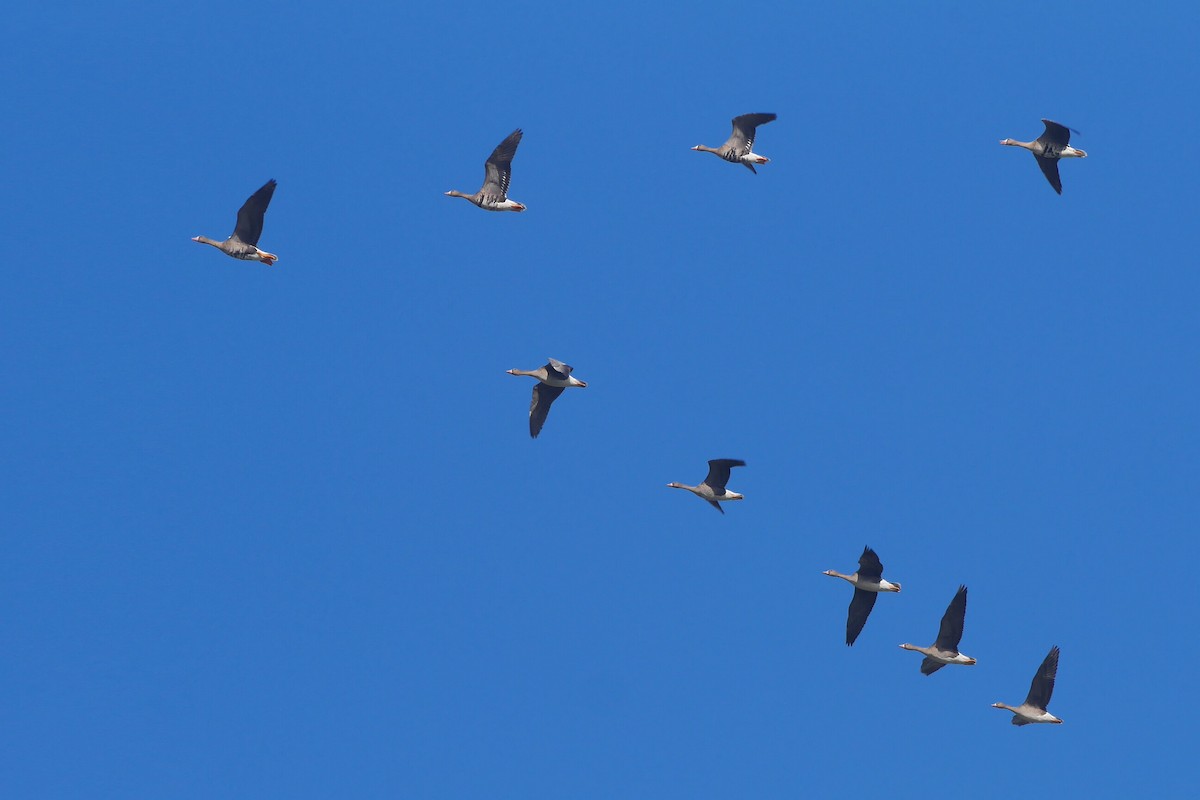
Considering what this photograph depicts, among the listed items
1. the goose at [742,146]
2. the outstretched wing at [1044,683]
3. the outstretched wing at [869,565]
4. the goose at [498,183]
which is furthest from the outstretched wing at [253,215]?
the outstretched wing at [1044,683]

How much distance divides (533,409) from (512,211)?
17.9ft

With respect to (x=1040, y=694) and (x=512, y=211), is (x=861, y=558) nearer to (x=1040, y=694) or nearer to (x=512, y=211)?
(x=1040, y=694)

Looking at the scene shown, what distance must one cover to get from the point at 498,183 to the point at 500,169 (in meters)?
0.38

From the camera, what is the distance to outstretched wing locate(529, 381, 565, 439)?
55438 mm

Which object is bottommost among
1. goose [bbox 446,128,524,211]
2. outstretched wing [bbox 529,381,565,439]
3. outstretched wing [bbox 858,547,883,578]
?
outstretched wing [bbox 858,547,883,578]

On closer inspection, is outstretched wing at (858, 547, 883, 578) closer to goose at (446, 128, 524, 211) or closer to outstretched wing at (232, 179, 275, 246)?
goose at (446, 128, 524, 211)

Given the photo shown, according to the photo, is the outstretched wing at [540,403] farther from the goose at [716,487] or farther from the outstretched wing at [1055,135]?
the outstretched wing at [1055,135]

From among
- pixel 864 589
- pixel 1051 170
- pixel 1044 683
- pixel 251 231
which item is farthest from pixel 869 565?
pixel 251 231

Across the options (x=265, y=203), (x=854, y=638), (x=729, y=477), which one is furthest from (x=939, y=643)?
(x=265, y=203)

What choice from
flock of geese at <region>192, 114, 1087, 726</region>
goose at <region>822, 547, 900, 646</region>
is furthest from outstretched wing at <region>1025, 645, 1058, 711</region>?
goose at <region>822, 547, 900, 646</region>

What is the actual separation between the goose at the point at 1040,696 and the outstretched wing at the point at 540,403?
1483 cm

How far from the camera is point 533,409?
55656mm

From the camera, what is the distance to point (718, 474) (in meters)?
56.0

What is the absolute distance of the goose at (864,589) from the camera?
55031 mm
